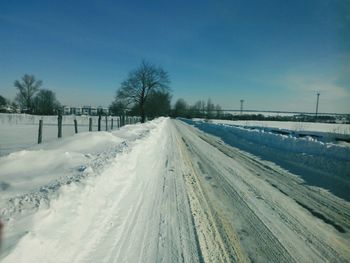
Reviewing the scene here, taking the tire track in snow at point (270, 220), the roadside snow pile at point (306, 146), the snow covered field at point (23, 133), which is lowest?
the snow covered field at point (23, 133)

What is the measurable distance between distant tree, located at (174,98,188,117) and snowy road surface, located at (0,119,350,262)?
143 metres

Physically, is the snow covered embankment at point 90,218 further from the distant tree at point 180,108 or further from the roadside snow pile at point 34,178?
A: the distant tree at point 180,108

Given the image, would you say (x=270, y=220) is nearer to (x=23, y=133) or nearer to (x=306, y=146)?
(x=306, y=146)

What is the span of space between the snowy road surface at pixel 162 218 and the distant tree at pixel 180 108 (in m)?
143

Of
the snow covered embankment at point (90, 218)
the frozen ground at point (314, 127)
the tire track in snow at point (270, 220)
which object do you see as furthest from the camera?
the frozen ground at point (314, 127)

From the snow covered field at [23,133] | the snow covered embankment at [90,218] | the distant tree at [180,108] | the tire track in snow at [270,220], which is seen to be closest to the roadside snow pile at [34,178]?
the snow covered embankment at [90,218]

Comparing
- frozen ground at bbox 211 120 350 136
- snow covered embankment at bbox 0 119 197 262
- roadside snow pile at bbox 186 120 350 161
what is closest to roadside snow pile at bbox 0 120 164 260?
snow covered embankment at bbox 0 119 197 262

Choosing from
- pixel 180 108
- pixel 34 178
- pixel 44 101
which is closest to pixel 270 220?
pixel 34 178

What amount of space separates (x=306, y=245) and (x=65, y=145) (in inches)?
387

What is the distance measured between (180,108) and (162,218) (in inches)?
6126

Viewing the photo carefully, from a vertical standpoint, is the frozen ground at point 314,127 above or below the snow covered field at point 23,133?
above

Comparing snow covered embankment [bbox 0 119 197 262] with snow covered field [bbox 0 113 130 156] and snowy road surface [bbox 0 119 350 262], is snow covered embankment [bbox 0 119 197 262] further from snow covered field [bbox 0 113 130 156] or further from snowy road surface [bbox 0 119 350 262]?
snow covered field [bbox 0 113 130 156]

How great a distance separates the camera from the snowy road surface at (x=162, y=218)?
4.14 metres

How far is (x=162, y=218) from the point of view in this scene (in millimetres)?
5680
